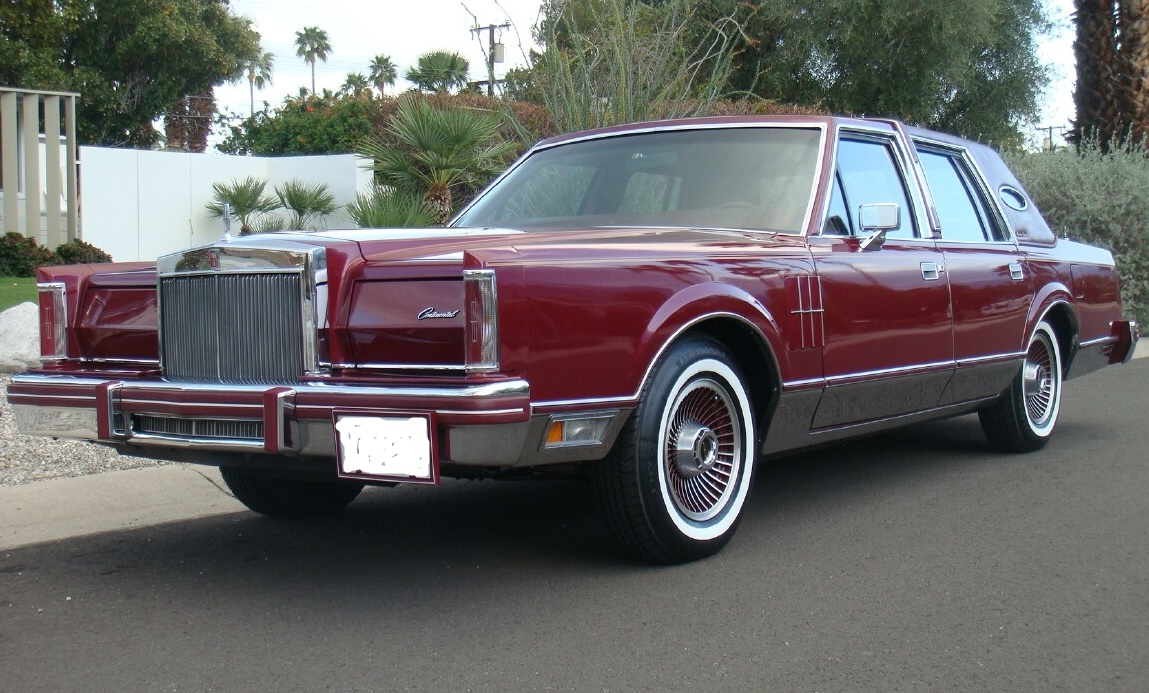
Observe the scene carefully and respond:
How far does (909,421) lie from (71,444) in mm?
4441

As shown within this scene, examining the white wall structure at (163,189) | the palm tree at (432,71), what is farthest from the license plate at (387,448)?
the palm tree at (432,71)

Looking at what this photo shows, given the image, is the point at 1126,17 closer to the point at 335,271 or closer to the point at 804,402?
the point at 804,402

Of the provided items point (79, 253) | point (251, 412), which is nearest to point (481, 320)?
point (251, 412)

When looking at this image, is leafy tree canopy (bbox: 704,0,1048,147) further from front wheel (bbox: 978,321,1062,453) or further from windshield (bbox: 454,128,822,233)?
windshield (bbox: 454,128,822,233)

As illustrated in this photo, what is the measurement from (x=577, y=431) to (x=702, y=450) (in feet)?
2.42

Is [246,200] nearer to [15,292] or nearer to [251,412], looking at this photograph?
[15,292]

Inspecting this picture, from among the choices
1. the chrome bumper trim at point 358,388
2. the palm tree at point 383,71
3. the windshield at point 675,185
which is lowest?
the chrome bumper trim at point 358,388

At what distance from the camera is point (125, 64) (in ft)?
115

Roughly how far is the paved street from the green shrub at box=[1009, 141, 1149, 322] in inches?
358

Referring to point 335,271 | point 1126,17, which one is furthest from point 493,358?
point 1126,17

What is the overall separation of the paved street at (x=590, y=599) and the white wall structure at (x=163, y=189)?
543 inches

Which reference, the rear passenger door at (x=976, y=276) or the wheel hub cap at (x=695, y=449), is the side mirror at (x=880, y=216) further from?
the wheel hub cap at (x=695, y=449)

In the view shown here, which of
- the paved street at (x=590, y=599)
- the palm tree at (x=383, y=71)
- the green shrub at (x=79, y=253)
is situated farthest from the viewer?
the palm tree at (x=383, y=71)

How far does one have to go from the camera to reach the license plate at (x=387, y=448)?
350 centimetres
